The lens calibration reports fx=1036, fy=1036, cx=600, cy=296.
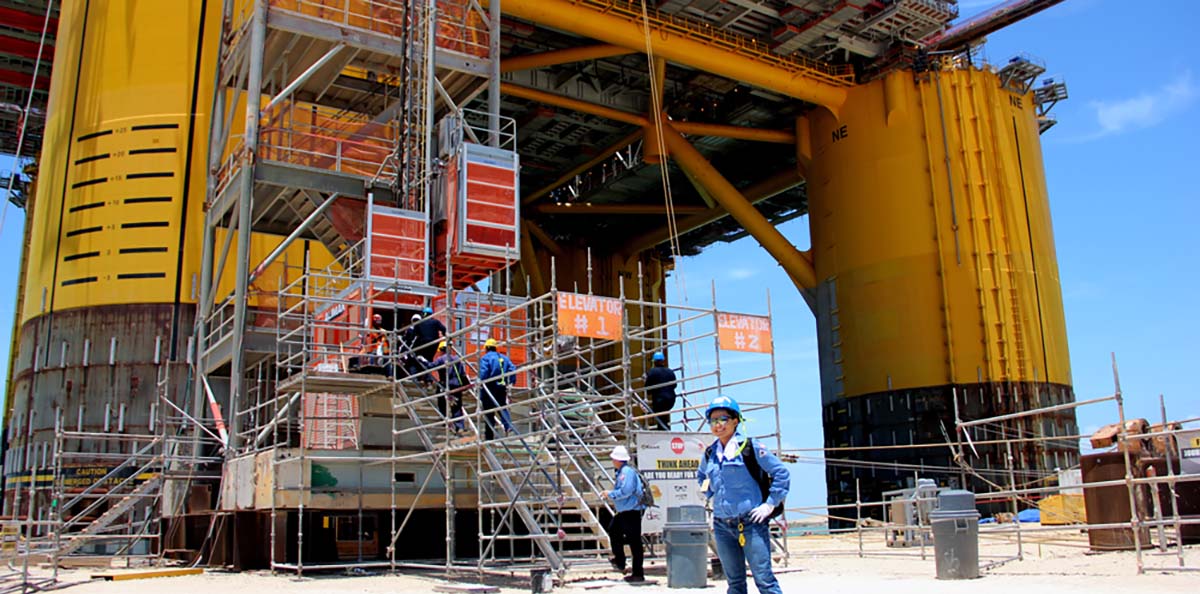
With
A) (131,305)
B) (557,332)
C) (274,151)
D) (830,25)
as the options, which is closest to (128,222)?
(131,305)

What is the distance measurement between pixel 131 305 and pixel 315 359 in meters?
10.4

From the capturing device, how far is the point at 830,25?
34625 millimetres

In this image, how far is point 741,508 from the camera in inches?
316

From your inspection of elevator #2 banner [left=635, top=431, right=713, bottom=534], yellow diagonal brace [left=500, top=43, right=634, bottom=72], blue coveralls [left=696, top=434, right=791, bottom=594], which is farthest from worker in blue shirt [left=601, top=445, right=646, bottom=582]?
yellow diagonal brace [left=500, top=43, right=634, bottom=72]

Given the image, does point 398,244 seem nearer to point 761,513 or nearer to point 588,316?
point 588,316

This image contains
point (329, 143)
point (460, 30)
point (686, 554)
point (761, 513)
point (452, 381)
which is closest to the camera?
point (761, 513)

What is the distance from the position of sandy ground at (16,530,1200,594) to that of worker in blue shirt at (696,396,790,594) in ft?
13.0

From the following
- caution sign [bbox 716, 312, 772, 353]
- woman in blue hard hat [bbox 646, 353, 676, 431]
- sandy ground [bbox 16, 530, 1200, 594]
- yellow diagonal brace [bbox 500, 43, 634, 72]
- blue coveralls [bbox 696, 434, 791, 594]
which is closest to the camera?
blue coveralls [bbox 696, 434, 791, 594]

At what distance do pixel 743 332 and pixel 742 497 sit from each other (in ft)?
27.0

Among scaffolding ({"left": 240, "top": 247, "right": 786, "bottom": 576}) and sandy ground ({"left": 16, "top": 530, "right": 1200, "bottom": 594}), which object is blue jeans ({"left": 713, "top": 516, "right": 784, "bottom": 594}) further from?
scaffolding ({"left": 240, "top": 247, "right": 786, "bottom": 576})

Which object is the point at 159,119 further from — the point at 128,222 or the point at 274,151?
the point at 274,151

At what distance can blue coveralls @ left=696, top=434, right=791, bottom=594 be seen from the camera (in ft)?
25.8

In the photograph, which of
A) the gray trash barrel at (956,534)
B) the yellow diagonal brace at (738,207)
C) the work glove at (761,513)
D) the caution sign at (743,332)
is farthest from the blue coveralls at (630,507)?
the yellow diagonal brace at (738,207)

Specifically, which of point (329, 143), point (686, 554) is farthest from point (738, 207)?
point (686, 554)
